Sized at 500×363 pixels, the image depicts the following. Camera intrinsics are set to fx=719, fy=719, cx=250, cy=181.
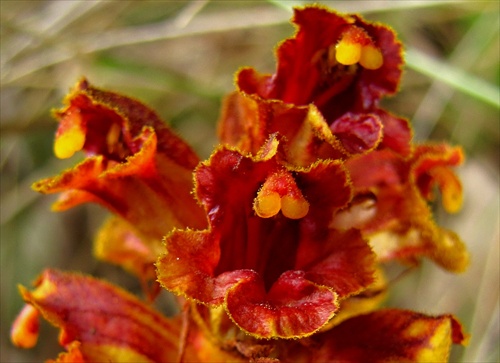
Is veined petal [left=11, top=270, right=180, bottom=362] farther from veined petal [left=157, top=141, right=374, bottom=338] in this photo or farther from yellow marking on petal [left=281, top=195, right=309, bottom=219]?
yellow marking on petal [left=281, top=195, right=309, bottom=219]

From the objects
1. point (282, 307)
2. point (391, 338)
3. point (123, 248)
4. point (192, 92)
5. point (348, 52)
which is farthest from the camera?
point (192, 92)

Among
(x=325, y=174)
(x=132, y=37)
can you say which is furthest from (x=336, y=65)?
(x=132, y=37)

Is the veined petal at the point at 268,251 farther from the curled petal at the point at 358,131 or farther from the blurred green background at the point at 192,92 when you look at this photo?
the blurred green background at the point at 192,92

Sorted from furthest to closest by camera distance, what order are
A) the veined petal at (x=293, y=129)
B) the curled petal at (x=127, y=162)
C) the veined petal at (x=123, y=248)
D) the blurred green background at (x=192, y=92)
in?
the blurred green background at (x=192, y=92)
the veined petal at (x=123, y=248)
the curled petal at (x=127, y=162)
the veined petal at (x=293, y=129)

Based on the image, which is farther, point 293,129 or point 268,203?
point 293,129

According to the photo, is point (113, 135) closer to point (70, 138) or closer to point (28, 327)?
point (70, 138)

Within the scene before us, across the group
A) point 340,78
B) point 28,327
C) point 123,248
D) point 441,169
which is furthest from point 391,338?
point 28,327

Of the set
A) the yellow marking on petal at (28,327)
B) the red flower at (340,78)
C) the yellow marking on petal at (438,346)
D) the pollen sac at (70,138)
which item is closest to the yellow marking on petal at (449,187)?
the red flower at (340,78)
